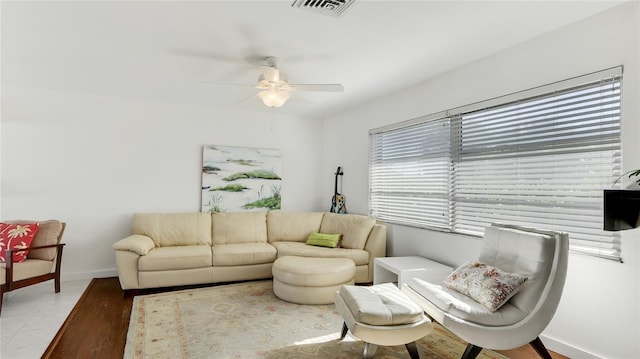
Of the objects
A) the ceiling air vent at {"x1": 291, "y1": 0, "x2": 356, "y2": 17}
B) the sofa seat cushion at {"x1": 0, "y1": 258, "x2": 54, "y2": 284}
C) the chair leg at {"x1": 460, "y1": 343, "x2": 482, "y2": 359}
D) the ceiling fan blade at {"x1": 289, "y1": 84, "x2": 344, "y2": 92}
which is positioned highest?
the ceiling air vent at {"x1": 291, "y1": 0, "x2": 356, "y2": 17}

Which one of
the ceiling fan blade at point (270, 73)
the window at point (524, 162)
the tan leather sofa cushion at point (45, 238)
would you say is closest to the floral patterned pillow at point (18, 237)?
the tan leather sofa cushion at point (45, 238)

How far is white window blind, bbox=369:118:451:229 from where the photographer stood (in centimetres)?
357

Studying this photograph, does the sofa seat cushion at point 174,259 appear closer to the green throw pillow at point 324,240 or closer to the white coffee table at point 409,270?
the green throw pillow at point 324,240

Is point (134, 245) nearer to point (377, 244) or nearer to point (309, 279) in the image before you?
point (309, 279)

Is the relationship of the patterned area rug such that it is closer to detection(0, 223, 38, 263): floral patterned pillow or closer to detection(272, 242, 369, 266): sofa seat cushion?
detection(272, 242, 369, 266): sofa seat cushion

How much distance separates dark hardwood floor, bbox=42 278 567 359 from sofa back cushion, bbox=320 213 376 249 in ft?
6.70

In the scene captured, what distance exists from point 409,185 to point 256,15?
265 centimetres

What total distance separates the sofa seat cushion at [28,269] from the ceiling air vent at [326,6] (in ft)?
11.8

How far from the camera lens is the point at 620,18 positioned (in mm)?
2160

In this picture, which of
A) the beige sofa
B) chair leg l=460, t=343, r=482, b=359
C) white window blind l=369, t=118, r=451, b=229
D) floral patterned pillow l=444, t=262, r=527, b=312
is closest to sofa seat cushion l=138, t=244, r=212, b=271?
the beige sofa

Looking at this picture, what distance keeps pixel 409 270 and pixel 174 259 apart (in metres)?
2.63

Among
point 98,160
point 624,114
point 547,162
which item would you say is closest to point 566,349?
point 547,162

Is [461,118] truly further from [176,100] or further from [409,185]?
[176,100]

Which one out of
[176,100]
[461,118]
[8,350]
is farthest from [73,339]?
[461,118]
